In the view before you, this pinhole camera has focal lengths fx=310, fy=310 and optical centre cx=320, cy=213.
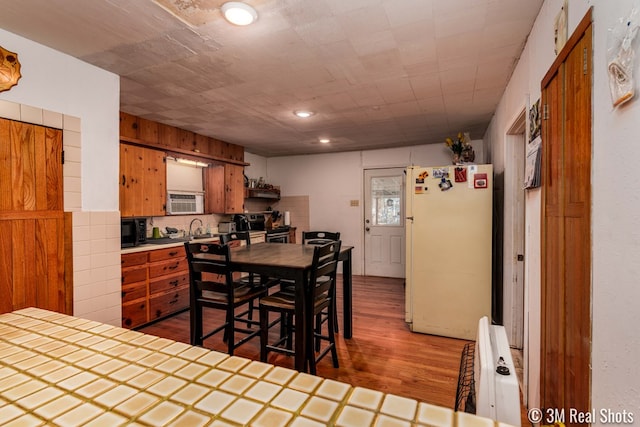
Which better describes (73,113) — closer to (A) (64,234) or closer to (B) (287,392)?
(A) (64,234)

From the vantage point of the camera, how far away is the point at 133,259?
315cm

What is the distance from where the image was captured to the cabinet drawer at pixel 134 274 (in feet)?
10.0

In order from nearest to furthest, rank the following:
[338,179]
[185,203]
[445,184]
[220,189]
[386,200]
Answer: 1. [445,184]
2. [185,203]
3. [220,189]
4. [386,200]
5. [338,179]

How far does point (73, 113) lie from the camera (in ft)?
7.76

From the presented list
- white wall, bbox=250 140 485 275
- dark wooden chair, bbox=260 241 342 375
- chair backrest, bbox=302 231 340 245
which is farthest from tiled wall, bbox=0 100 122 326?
white wall, bbox=250 140 485 275

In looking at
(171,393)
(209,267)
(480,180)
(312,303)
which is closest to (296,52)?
(209,267)

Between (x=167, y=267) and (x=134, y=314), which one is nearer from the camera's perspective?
(x=134, y=314)

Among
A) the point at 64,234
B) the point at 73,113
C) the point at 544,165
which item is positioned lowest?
the point at 64,234

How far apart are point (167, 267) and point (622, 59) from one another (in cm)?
387

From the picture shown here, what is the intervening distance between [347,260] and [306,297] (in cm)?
83

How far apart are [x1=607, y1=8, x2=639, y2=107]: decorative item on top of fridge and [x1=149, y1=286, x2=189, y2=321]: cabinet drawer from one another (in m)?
3.85

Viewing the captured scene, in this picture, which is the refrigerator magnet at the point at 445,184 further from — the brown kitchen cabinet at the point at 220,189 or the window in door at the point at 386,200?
the brown kitchen cabinet at the point at 220,189

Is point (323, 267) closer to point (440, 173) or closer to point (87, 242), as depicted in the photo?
point (440, 173)

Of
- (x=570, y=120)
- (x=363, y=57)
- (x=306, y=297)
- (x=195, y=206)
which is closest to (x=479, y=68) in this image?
(x=363, y=57)
